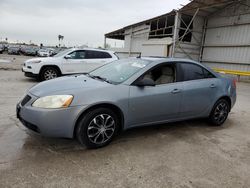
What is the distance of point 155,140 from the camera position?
3549mm

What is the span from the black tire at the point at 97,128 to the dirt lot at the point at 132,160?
0.14 metres

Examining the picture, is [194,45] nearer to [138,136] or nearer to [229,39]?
[229,39]

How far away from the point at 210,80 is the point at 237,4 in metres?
14.8

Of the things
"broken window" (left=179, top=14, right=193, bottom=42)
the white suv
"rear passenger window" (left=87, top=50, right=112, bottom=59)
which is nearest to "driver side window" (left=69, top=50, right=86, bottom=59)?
the white suv

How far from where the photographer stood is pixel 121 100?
3.12 meters

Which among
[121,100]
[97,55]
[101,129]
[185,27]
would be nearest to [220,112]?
[121,100]

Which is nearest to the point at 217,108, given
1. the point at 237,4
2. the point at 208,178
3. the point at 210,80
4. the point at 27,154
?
the point at 210,80

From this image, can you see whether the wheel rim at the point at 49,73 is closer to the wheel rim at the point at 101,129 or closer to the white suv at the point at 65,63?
the white suv at the point at 65,63

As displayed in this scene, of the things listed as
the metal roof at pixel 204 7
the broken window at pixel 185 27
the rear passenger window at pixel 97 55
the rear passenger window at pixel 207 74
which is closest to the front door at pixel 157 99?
the rear passenger window at pixel 207 74

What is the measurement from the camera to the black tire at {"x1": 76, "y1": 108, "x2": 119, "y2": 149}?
291cm

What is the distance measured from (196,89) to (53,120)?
267 cm

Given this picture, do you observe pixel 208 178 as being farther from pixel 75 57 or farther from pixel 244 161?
pixel 75 57

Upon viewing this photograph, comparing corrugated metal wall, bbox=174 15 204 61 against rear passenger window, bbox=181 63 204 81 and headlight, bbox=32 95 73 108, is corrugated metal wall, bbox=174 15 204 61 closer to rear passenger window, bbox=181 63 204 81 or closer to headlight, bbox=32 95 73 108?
rear passenger window, bbox=181 63 204 81

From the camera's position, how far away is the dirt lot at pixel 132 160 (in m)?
2.39
